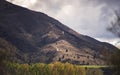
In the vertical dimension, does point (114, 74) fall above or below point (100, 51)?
below

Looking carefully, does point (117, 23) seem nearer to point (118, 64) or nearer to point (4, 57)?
point (118, 64)

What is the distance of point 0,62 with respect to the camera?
2120 inches

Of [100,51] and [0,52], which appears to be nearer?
[100,51]

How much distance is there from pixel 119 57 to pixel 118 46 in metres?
1.27

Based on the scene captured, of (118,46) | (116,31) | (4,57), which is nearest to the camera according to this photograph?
(116,31)

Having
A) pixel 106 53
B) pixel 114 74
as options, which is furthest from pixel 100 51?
pixel 114 74

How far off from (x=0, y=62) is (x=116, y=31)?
2635 centimetres

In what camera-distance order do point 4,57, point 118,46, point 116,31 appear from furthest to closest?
point 4,57 → point 118,46 → point 116,31

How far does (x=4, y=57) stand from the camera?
176 feet

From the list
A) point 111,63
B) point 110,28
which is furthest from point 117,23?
point 111,63

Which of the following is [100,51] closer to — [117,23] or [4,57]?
[117,23]

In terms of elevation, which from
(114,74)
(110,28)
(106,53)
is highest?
(110,28)

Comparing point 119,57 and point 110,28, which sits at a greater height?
point 110,28

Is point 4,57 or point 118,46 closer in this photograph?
point 118,46
